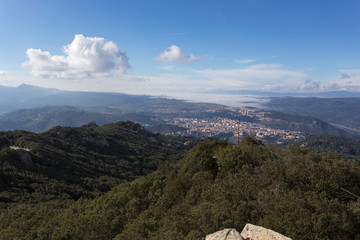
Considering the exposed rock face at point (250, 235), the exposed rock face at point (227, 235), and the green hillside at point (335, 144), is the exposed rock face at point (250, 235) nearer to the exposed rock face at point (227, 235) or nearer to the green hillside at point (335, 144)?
the exposed rock face at point (227, 235)

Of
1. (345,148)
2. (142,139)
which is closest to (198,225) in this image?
(142,139)

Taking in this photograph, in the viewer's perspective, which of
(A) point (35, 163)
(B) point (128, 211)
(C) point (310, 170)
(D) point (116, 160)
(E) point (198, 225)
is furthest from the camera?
(D) point (116, 160)

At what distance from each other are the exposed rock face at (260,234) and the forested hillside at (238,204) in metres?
1.76

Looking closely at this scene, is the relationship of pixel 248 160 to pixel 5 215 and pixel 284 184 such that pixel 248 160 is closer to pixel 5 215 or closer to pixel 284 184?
pixel 284 184

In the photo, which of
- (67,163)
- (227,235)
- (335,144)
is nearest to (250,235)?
(227,235)

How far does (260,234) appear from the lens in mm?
11234

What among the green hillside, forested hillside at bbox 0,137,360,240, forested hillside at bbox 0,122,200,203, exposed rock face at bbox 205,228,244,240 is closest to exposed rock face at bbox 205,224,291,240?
exposed rock face at bbox 205,228,244,240

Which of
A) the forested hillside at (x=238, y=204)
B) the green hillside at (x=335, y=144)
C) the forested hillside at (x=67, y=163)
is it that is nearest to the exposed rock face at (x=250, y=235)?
the forested hillside at (x=238, y=204)

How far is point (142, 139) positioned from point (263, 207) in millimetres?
130146

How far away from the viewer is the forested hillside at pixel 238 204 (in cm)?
1302

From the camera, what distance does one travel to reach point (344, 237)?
12.3 metres

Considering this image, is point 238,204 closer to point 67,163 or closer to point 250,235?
point 250,235

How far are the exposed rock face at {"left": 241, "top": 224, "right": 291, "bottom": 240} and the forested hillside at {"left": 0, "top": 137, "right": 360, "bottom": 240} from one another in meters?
1.76

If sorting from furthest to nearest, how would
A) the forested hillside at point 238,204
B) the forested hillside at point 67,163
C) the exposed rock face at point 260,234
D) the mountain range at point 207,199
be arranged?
the forested hillside at point 67,163, the mountain range at point 207,199, the forested hillside at point 238,204, the exposed rock face at point 260,234
